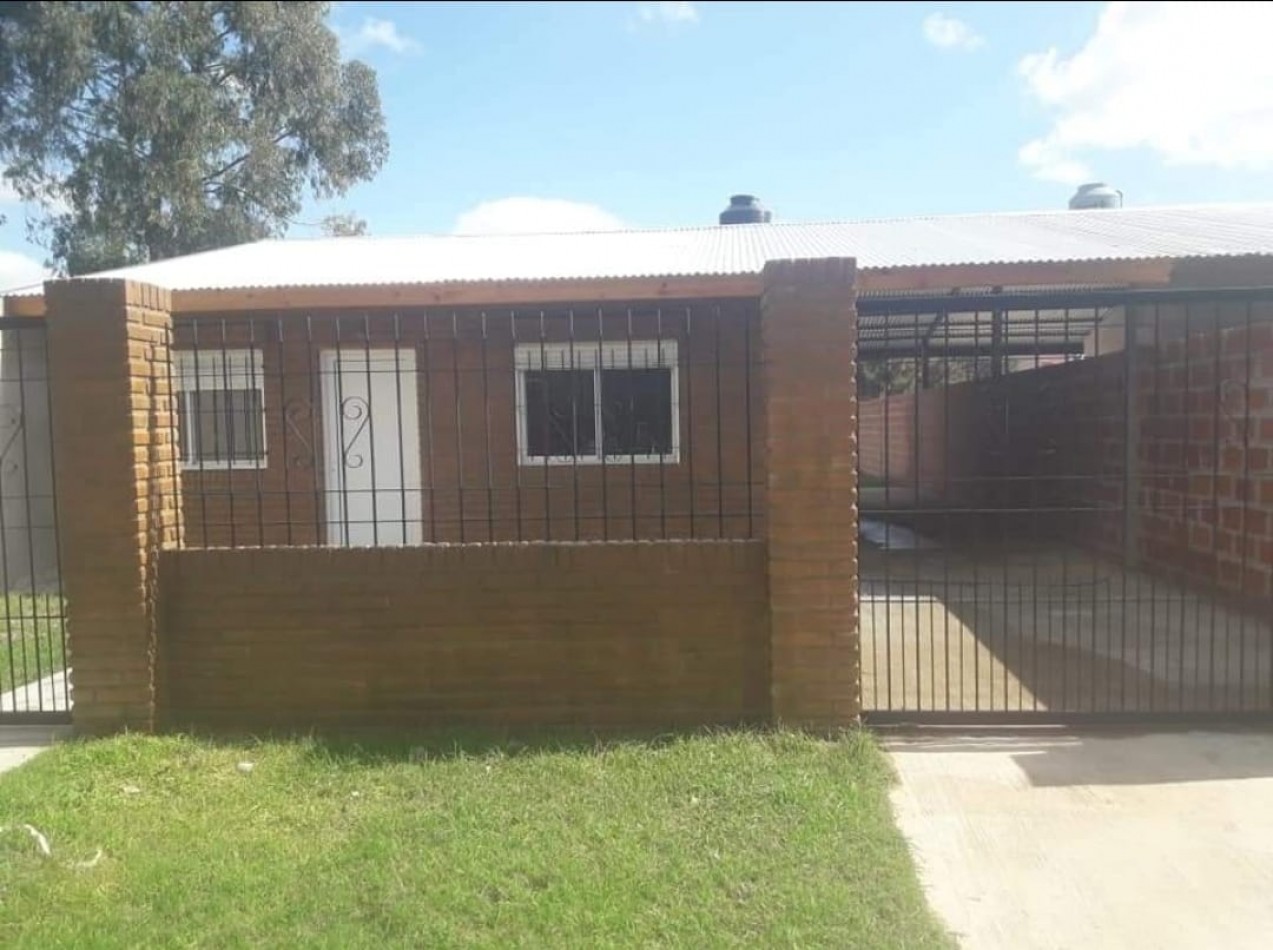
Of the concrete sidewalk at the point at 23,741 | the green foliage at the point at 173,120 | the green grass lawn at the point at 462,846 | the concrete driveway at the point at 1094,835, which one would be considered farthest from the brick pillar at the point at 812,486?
the concrete sidewalk at the point at 23,741

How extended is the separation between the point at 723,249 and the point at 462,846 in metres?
6.18

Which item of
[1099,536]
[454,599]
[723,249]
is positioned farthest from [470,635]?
[1099,536]

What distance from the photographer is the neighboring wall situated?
644 centimetres

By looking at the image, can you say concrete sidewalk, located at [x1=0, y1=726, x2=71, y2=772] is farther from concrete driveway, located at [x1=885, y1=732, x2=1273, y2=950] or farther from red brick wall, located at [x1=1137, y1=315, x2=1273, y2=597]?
red brick wall, located at [x1=1137, y1=315, x2=1273, y2=597]

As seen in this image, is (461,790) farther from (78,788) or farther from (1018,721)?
(1018,721)

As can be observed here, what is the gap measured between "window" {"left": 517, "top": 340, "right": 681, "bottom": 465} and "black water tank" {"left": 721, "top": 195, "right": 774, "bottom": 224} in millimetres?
5629

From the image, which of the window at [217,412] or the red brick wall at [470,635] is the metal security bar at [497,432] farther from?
the red brick wall at [470,635]

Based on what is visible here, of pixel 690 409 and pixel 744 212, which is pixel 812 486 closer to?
pixel 690 409

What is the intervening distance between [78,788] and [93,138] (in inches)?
324

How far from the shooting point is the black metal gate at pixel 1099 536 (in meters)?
5.01

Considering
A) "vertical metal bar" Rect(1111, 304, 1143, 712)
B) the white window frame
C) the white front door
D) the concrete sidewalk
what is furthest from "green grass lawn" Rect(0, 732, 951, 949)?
"vertical metal bar" Rect(1111, 304, 1143, 712)

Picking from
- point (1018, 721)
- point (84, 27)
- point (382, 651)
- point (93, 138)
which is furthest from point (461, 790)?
point (93, 138)

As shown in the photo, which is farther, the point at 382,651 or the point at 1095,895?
the point at 382,651

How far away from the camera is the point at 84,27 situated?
3.77m
